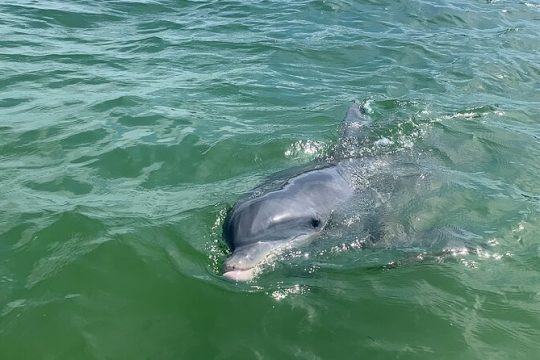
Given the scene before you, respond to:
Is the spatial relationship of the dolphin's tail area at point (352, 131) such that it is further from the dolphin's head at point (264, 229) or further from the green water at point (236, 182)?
the dolphin's head at point (264, 229)

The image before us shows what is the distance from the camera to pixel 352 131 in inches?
371

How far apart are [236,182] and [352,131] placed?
2.61 metres

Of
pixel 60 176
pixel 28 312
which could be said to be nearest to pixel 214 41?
pixel 60 176

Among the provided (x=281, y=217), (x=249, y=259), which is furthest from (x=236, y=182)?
(x=249, y=259)

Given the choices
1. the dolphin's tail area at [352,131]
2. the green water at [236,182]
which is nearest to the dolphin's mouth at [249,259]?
the green water at [236,182]

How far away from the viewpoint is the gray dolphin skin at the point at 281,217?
5.98 meters

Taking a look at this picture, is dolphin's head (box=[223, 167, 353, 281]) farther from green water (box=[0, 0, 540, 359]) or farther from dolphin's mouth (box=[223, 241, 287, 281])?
green water (box=[0, 0, 540, 359])

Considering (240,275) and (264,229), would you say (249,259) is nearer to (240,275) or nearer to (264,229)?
(240,275)

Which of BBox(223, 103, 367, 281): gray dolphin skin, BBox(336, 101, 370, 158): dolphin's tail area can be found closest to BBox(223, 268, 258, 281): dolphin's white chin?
BBox(223, 103, 367, 281): gray dolphin skin

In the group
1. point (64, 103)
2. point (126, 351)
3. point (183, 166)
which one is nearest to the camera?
point (126, 351)

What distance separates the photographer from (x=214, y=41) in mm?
14227

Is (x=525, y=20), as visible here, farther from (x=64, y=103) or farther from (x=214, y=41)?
(x=64, y=103)

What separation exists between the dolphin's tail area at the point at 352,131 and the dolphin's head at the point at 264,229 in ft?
7.50

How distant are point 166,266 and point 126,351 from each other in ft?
4.22
